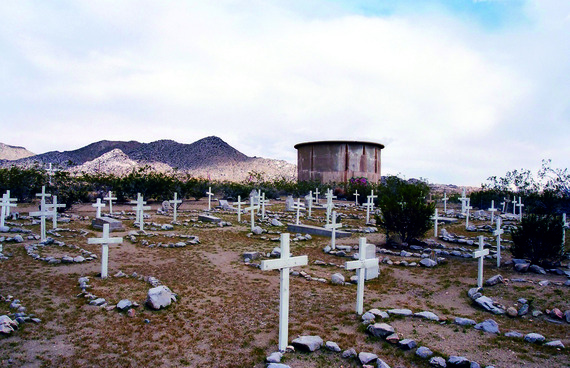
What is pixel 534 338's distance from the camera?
5.84 m

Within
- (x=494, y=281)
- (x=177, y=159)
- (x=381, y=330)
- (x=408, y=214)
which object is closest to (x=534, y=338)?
(x=381, y=330)

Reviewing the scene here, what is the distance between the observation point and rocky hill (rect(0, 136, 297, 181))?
79.6 metres

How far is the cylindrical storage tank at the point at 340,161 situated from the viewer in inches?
2021

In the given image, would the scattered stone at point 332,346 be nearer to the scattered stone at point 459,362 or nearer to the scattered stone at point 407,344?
the scattered stone at point 407,344

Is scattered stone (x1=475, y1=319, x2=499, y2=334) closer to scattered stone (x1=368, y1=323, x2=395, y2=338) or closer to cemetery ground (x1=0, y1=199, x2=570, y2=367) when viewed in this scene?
cemetery ground (x1=0, y1=199, x2=570, y2=367)

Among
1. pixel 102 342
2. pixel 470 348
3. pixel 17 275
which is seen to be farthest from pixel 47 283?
pixel 470 348

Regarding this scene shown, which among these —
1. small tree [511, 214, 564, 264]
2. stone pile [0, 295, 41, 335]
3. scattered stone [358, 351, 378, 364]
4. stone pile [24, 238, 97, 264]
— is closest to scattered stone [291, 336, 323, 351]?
scattered stone [358, 351, 378, 364]

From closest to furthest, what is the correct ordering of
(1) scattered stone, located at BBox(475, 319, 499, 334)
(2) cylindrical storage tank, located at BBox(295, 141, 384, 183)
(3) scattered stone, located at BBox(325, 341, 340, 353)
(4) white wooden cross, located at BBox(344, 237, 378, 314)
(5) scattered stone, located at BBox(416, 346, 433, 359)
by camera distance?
(5) scattered stone, located at BBox(416, 346, 433, 359) → (3) scattered stone, located at BBox(325, 341, 340, 353) → (1) scattered stone, located at BBox(475, 319, 499, 334) → (4) white wooden cross, located at BBox(344, 237, 378, 314) → (2) cylindrical storage tank, located at BBox(295, 141, 384, 183)

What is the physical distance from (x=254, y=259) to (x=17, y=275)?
6.08 metres

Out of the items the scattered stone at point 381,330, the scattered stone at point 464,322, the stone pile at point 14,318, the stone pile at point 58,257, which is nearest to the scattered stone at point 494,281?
the scattered stone at point 464,322

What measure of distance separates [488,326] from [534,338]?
66 centimetres

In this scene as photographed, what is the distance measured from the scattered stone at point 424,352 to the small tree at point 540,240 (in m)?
8.24

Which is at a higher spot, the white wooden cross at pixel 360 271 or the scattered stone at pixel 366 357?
the white wooden cross at pixel 360 271

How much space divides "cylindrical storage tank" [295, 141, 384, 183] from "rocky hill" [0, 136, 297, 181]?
2325 cm
